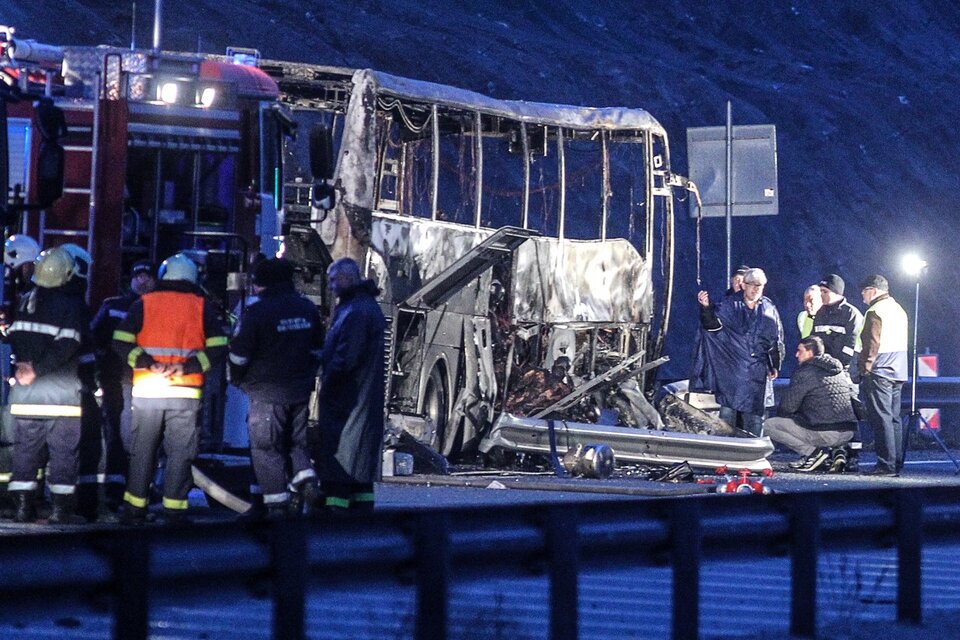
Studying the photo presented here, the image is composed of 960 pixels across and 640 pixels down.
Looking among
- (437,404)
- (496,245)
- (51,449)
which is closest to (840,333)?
(496,245)

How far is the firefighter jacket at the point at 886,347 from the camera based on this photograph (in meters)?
18.3

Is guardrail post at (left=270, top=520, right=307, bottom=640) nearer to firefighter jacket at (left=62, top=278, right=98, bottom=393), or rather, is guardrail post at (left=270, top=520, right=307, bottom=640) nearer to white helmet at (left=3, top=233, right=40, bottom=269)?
firefighter jacket at (left=62, top=278, right=98, bottom=393)

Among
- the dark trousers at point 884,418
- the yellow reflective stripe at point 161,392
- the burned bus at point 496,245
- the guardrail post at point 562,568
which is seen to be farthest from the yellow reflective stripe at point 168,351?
the dark trousers at point 884,418

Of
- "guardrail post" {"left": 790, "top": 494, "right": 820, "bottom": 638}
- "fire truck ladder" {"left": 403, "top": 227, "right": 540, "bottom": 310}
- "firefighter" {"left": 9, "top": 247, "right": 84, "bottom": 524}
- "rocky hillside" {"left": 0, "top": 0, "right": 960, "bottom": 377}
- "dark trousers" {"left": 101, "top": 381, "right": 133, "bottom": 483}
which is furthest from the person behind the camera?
"rocky hillside" {"left": 0, "top": 0, "right": 960, "bottom": 377}

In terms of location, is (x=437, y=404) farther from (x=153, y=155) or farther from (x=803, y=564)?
(x=803, y=564)

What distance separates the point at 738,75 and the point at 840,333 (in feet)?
128

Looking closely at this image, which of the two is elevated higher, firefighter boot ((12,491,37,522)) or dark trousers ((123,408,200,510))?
dark trousers ((123,408,200,510))

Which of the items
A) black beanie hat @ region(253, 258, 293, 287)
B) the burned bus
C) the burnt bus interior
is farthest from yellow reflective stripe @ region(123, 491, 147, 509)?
the burnt bus interior

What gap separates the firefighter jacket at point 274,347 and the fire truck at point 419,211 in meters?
1.52

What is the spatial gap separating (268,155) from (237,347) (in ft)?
10.3

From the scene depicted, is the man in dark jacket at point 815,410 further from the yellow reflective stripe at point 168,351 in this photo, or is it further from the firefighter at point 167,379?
the yellow reflective stripe at point 168,351

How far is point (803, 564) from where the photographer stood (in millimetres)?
7078

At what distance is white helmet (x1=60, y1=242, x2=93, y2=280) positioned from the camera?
39.9ft

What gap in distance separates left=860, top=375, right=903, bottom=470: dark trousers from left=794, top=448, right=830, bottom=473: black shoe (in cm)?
51
